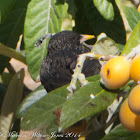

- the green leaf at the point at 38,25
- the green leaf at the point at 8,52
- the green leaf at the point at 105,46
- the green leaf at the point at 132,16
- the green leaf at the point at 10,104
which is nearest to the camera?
the green leaf at the point at 105,46

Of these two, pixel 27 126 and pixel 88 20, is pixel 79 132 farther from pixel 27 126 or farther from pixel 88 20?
pixel 88 20

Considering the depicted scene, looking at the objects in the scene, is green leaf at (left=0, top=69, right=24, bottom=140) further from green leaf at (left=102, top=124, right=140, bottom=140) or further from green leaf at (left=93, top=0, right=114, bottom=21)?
green leaf at (left=102, top=124, right=140, bottom=140)

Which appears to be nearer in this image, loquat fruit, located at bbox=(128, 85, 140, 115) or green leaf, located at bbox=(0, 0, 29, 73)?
loquat fruit, located at bbox=(128, 85, 140, 115)

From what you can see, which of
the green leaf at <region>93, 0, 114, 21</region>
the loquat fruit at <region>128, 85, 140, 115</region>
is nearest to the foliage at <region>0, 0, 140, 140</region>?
the green leaf at <region>93, 0, 114, 21</region>

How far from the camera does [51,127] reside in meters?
0.93

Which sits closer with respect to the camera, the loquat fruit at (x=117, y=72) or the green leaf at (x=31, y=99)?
the loquat fruit at (x=117, y=72)

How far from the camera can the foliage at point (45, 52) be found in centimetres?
82

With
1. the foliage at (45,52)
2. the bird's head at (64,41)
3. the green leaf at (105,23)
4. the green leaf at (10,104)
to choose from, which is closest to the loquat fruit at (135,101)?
the foliage at (45,52)

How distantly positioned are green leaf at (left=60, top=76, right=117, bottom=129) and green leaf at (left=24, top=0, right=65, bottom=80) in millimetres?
483

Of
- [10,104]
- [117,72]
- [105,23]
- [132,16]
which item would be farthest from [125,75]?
[10,104]

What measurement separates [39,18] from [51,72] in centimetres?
19

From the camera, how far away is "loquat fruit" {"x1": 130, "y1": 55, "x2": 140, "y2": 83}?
0.67 meters

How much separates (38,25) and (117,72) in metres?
0.69

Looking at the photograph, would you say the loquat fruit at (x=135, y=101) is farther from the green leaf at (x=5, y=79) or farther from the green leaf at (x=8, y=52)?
the green leaf at (x=5, y=79)
